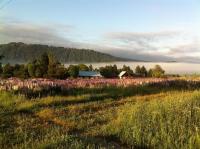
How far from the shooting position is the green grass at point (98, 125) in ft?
33.8

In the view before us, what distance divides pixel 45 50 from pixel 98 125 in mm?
149653

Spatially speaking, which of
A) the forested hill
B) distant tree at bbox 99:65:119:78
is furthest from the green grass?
the forested hill

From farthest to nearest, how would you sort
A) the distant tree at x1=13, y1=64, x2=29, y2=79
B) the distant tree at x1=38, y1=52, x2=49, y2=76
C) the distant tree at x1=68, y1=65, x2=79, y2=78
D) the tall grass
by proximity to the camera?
the distant tree at x1=13, y1=64, x2=29, y2=79 < the distant tree at x1=68, y1=65, x2=79, y2=78 < the distant tree at x1=38, y1=52, x2=49, y2=76 < the tall grass

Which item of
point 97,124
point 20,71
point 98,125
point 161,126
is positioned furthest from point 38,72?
point 161,126

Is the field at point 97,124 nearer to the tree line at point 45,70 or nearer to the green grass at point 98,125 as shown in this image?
the green grass at point 98,125

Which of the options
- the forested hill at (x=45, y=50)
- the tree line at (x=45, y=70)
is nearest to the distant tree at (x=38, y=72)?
the tree line at (x=45, y=70)

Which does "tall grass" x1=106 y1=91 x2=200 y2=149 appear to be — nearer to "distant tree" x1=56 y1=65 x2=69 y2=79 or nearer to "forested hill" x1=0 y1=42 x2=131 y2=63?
"distant tree" x1=56 y1=65 x2=69 y2=79

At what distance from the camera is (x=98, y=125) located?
43.0 ft

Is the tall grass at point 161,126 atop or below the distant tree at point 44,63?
below

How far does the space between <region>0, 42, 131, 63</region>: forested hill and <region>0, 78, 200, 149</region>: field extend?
142 meters

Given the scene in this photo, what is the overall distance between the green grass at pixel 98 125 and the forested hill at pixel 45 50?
143m

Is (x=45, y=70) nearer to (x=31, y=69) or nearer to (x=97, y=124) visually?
(x=31, y=69)

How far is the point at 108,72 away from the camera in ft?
169

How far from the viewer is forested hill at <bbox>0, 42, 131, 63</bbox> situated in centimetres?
16188
